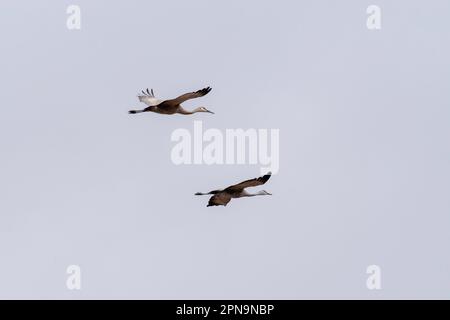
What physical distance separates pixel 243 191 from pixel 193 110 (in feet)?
7.85

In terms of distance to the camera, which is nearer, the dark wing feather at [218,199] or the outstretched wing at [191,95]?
the outstretched wing at [191,95]

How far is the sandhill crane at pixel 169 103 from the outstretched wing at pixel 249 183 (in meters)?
2.13

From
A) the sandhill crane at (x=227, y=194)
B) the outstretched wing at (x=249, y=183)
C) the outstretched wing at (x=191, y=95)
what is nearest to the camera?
the outstretched wing at (x=191, y=95)

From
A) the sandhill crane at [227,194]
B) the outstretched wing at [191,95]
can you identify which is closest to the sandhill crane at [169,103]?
the outstretched wing at [191,95]

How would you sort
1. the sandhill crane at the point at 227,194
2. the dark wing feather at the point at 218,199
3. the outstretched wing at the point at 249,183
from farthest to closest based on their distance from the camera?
the dark wing feather at the point at 218,199 → the sandhill crane at the point at 227,194 → the outstretched wing at the point at 249,183

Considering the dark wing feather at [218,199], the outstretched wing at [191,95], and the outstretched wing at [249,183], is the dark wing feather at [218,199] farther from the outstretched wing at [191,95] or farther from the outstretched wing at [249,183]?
the outstretched wing at [191,95]

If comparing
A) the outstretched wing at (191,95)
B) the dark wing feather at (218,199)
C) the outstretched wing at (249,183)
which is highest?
the outstretched wing at (191,95)

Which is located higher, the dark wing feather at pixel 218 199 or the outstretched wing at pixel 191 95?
the outstretched wing at pixel 191 95

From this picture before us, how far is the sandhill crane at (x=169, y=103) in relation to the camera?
29.0 meters

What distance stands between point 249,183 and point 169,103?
2.60 m
